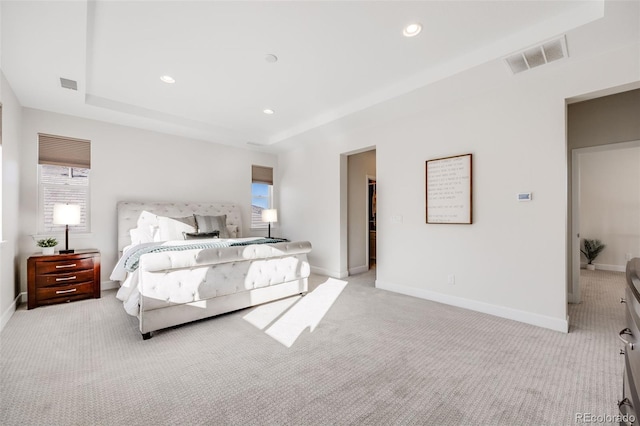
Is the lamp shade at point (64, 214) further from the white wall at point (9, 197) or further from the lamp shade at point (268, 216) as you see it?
the lamp shade at point (268, 216)

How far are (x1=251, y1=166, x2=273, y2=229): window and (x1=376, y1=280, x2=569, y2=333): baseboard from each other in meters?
3.23

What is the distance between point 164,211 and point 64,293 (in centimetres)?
165

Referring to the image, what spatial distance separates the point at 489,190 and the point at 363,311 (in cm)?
204

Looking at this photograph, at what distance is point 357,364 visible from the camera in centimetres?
208

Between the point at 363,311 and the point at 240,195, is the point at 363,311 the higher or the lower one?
the lower one

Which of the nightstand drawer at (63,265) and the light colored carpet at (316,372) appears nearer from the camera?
the light colored carpet at (316,372)

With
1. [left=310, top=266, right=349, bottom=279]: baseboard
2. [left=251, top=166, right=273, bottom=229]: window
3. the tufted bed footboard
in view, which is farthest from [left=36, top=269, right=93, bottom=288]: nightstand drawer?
[left=310, top=266, right=349, bottom=279]: baseboard

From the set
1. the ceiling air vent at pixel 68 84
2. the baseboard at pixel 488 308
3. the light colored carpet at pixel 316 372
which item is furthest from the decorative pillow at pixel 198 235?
the baseboard at pixel 488 308

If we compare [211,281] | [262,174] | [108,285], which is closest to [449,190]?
[211,281]

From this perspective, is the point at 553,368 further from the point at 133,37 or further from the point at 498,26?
the point at 133,37

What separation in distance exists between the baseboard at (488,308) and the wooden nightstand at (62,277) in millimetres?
4110

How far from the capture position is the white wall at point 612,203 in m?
5.34

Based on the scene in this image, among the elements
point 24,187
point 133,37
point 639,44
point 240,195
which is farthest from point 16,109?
point 639,44

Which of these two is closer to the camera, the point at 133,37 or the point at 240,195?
the point at 133,37
